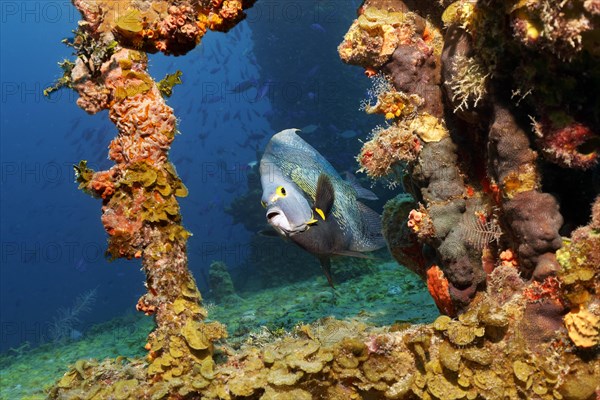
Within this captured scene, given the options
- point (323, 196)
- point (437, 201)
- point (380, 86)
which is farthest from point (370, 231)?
point (380, 86)

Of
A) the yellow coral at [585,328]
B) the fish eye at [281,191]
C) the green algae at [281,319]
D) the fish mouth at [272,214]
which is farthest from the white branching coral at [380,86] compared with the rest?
the yellow coral at [585,328]

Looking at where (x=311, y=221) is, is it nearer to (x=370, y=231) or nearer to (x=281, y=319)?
(x=370, y=231)

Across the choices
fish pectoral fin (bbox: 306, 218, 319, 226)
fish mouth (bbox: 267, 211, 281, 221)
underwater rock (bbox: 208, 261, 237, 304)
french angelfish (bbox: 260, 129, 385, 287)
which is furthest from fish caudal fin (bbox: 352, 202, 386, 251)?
underwater rock (bbox: 208, 261, 237, 304)

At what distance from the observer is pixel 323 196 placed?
322 cm

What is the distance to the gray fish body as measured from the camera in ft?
10.8

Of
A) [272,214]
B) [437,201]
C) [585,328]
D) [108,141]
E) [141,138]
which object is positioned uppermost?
[108,141]

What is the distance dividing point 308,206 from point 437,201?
1103 millimetres

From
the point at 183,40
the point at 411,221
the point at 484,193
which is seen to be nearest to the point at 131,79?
the point at 183,40

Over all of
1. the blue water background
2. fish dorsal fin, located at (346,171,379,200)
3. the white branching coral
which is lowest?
fish dorsal fin, located at (346,171,379,200)

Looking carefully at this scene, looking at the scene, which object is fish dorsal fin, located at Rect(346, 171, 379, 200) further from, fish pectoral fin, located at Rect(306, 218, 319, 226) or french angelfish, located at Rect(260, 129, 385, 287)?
fish pectoral fin, located at Rect(306, 218, 319, 226)

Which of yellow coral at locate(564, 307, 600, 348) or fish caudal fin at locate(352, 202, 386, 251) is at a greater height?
fish caudal fin at locate(352, 202, 386, 251)

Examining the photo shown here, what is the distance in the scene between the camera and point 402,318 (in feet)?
16.8

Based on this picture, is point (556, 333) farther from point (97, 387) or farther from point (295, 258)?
point (295, 258)

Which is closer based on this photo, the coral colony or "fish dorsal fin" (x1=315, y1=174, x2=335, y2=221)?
the coral colony
